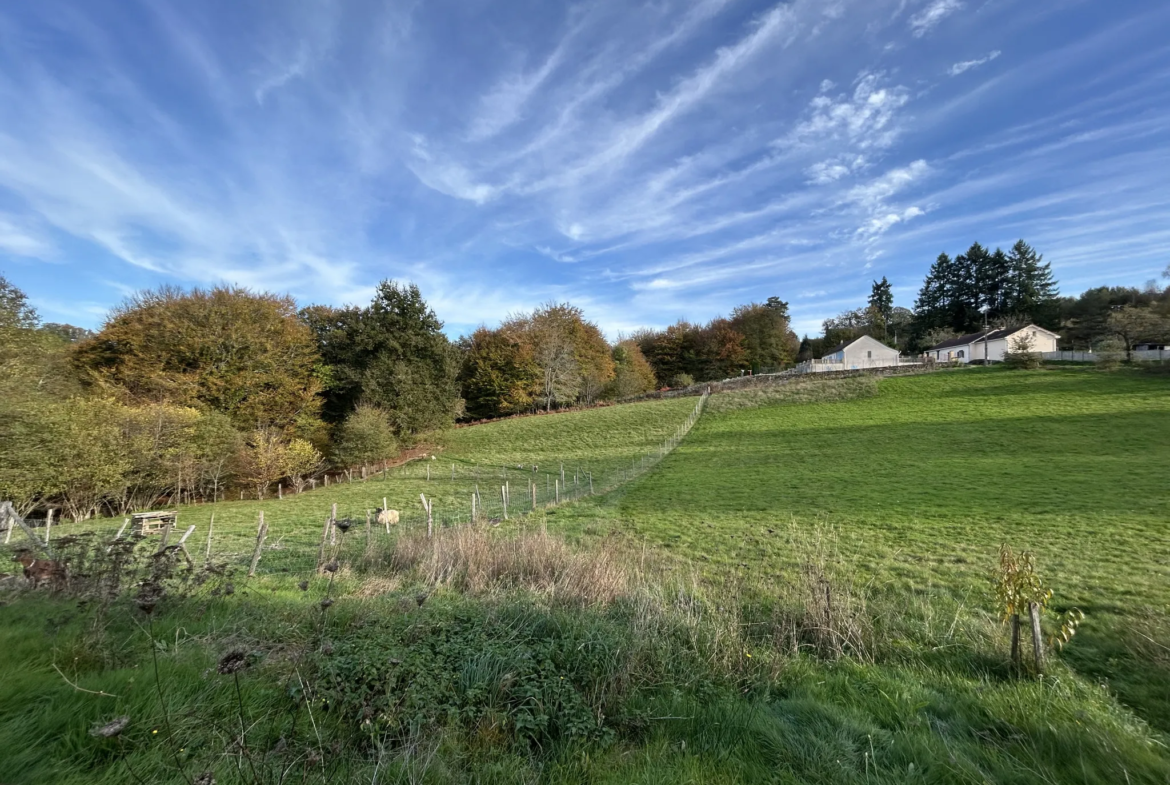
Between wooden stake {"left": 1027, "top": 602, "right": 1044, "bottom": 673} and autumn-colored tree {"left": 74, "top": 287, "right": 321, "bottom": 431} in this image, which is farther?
autumn-colored tree {"left": 74, "top": 287, "right": 321, "bottom": 431}

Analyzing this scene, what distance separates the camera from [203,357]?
25078 millimetres

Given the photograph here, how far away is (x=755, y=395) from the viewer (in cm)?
3647

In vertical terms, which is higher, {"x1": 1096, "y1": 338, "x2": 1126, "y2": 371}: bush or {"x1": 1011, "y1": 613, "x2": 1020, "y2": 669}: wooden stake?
{"x1": 1096, "y1": 338, "x2": 1126, "y2": 371}: bush

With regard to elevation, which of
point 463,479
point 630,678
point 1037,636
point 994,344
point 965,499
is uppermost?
point 994,344

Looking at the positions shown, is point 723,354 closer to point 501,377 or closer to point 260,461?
point 501,377

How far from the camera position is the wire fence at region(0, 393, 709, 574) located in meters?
7.80

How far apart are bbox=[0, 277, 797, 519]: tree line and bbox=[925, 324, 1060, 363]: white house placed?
151ft

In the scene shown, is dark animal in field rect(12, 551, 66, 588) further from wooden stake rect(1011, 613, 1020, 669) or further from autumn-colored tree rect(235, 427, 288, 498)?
autumn-colored tree rect(235, 427, 288, 498)

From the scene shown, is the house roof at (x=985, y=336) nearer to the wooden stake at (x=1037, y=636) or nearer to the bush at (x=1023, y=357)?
the bush at (x=1023, y=357)

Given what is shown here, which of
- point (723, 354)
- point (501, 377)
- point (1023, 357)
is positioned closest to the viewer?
point (1023, 357)

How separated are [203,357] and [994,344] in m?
68.3

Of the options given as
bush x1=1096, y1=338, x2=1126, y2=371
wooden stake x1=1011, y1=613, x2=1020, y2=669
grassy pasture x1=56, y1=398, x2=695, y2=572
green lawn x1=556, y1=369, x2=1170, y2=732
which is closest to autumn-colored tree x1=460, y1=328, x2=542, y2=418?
grassy pasture x1=56, y1=398, x2=695, y2=572

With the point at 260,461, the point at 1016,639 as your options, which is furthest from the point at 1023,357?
the point at 260,461

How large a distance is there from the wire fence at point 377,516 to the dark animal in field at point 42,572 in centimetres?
36
